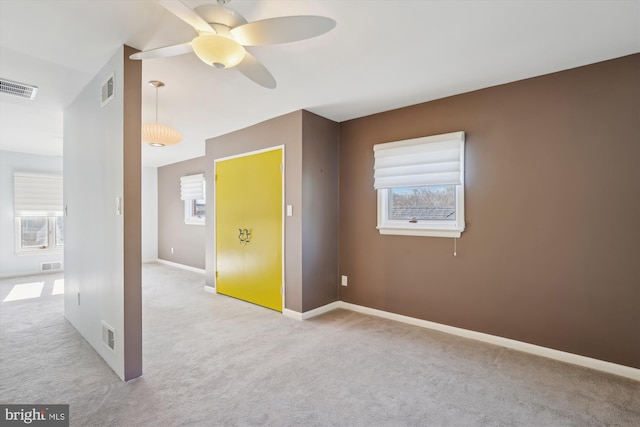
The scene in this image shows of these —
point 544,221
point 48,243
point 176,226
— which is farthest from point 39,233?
point 544,221

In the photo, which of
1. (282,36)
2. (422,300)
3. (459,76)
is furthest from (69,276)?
(459,76)

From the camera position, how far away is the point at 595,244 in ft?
7.74

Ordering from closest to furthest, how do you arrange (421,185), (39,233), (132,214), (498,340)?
(132,214) → (498,340) → (421,185) → (39,233)

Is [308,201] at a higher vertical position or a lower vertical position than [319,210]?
higher

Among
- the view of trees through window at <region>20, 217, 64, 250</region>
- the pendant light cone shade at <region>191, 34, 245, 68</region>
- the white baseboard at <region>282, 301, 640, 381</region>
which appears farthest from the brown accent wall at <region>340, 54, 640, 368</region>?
the view of trees through window at <region>20, 217, 64, 250</region>

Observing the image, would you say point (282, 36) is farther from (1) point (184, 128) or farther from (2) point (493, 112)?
(1) point (184, 128)

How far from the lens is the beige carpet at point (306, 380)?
180cm

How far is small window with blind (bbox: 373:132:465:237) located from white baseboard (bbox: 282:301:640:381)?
95 cm

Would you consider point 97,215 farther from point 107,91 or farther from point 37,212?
point 37,212

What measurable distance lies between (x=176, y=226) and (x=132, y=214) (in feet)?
16.2

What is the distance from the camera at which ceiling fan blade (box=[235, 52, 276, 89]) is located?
1750mm

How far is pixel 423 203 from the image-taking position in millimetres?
3332

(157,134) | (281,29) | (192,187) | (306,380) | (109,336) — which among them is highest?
(281,29)

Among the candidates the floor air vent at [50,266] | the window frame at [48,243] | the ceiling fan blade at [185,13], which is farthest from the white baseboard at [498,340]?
the window frame at [48,243]
